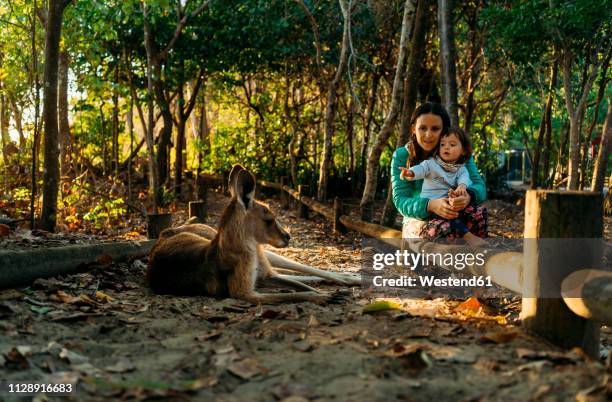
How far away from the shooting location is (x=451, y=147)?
5094 millimetres

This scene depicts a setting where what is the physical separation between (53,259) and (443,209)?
2.98 metres

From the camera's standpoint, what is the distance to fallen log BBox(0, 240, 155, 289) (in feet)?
14.3

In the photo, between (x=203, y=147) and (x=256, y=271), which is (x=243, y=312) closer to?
(x=256, y=271)

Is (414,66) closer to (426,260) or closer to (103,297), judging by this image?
(426,260)

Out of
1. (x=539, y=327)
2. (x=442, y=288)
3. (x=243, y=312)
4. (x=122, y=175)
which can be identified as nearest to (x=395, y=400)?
(x=539, y=327)

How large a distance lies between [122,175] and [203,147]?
2.24m

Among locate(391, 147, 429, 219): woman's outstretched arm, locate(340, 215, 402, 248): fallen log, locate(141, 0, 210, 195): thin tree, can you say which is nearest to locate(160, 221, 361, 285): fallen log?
locate(340, 215, 402, 248): fallen log

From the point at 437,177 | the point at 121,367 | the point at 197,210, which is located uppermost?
the point at 437,177

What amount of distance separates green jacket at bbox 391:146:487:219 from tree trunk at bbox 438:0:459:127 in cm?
190

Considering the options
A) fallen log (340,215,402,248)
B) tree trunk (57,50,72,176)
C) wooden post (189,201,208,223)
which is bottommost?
fallen log (340,215,402,248)

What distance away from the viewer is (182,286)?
199 inches

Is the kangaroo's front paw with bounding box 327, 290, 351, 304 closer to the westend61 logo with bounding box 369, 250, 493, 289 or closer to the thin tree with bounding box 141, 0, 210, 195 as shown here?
the westend61 logo with bounding box 369, 250, 493, 289

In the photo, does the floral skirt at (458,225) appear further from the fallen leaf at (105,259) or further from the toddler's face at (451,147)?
the fallen leaf at (105,259)

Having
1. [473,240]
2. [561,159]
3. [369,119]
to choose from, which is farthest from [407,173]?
[561,159]
